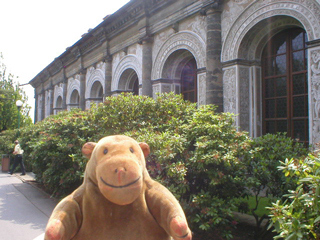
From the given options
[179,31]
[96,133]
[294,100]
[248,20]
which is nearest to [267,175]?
[96,133]

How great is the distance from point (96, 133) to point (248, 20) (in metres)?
5.56

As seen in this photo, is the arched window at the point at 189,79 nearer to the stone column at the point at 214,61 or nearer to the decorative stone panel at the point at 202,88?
the decorative stone panel at the point at 202,88

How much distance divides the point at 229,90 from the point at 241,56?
1083 millimetres

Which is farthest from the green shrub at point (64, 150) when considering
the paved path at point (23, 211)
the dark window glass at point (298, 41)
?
the dark window glass at point (298, 41)

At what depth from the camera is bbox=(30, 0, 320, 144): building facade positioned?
811 centimetres

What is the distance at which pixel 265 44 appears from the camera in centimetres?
957

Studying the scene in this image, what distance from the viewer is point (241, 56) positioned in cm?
958

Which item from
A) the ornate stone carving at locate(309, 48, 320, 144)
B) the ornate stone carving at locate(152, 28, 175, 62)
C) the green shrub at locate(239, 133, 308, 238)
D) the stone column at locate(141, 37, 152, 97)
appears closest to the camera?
the green shrub at locate(239, 133, 308, 238)

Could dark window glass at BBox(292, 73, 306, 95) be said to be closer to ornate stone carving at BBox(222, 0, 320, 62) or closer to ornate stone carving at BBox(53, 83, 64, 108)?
ornate stone carving at BBox(222, 0, 320, 62)

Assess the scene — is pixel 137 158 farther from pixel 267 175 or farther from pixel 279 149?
pixel 279 149

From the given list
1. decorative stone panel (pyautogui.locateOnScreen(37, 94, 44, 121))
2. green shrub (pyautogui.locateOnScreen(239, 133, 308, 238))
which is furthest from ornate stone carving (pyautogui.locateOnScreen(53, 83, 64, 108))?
green shrub (pyautogui.locateOnScreen(239, 133, 308, 238))

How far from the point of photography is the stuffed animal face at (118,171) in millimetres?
2150

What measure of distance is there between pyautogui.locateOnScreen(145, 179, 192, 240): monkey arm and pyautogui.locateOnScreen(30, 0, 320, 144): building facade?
4.19 metres

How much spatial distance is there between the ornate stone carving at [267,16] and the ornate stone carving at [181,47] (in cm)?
120
